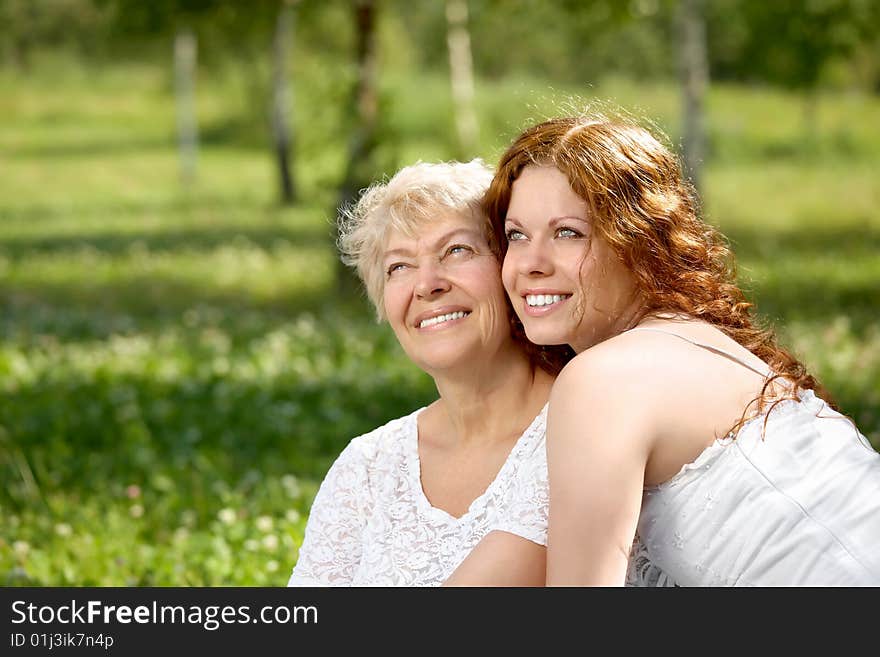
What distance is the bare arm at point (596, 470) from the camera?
2.55 m

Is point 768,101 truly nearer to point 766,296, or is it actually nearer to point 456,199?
point 766,296

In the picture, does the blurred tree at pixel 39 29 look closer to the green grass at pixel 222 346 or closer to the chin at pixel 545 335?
the green grass at pixel 222 346

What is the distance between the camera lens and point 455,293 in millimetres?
3178

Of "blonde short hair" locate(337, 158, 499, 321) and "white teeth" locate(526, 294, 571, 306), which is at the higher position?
"blonde short hair" locate(337, 158, 499, 321)

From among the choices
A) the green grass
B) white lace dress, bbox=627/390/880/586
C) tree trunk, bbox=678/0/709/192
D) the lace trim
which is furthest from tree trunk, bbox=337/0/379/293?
white lace dress, bbox=627/390/880/586

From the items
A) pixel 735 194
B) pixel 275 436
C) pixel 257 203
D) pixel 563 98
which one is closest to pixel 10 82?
pixel 257 203

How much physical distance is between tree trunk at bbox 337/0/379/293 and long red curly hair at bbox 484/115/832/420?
9.67m

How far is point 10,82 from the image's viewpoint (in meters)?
50.0

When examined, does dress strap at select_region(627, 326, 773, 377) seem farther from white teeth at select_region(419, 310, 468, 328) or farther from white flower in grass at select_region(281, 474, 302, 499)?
white flower in grass at select_region(281, 474, 302, 499)

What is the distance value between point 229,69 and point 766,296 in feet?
120

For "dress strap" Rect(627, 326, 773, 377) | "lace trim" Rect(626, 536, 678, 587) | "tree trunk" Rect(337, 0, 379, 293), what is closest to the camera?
"dress strap" Rect(627, 326, 773, 377)

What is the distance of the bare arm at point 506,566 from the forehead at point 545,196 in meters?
0.74

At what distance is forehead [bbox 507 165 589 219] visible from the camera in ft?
9.43

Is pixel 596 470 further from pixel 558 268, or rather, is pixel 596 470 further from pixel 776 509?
pixel 558 268
